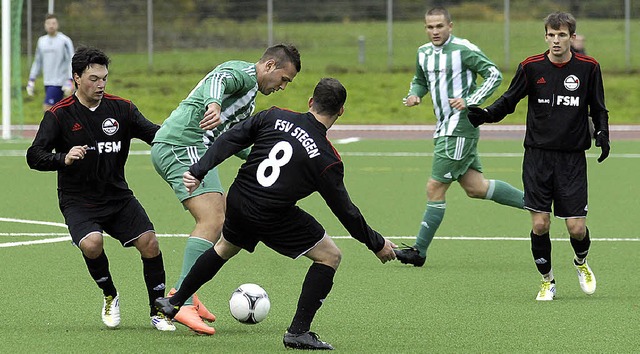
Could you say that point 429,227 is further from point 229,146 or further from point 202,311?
point 229,146

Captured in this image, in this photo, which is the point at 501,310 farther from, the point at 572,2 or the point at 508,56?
the point at 572,2

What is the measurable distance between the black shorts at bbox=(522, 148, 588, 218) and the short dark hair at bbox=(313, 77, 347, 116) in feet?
7.43

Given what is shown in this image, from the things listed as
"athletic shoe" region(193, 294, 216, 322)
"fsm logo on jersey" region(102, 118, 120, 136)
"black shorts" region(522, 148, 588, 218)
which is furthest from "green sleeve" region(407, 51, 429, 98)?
"fsm logo on jersey" region(102, 118, 120, 136)

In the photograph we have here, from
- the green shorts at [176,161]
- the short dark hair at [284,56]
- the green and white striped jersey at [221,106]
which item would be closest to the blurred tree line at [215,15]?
the green and white striped jersey at [221,106]

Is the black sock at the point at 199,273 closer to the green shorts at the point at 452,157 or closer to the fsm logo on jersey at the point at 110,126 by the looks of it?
the fsm logo on jersey at the point at 110,126

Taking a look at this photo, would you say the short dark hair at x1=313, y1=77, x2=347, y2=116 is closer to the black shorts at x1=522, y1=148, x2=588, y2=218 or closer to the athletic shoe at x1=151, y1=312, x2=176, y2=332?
the athletic shoe at x1=151, y1=312, x2=176, y2=332

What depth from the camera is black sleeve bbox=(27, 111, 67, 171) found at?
7.16 meters

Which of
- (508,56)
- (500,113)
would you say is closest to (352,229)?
(500,113)

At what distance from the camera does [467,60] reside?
1038 cm

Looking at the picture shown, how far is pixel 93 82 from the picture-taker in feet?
24.2

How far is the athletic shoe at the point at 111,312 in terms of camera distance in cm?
756

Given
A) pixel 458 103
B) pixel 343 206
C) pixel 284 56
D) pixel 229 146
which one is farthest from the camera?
pixel 458 103

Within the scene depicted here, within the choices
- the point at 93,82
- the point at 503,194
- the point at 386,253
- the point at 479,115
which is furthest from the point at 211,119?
the point at 503,194

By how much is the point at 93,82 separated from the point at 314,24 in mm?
27495
